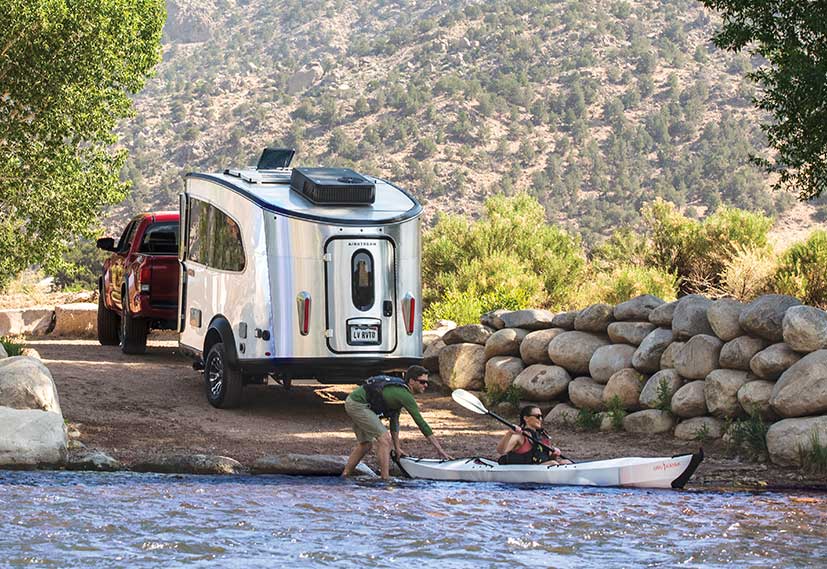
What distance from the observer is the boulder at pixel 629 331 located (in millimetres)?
15383

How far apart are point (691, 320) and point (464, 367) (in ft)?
12.1

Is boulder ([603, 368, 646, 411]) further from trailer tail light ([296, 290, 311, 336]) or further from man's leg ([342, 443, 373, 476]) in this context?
man's leg ([342, 443, 373, 476])

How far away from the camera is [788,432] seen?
41.0 feet

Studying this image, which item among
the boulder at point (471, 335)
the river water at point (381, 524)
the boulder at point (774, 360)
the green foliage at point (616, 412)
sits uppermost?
the boulder at point (471, 335)

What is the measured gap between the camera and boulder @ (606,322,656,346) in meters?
15.4

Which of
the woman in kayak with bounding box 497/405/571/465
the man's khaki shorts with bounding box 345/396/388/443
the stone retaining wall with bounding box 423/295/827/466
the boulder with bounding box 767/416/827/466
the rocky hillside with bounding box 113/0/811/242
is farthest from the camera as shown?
the rocky hillside with bounding box 113/0/811/242

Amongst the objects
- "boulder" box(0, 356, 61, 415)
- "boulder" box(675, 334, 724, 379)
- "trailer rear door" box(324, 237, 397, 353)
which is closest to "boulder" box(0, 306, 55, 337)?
"boulder" box(0, 356, 61, 415)

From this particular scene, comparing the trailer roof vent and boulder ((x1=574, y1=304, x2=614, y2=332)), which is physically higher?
the trailer roof vent

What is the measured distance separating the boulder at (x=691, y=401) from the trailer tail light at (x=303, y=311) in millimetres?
4134

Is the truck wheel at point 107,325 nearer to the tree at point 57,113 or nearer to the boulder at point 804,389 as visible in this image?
the tree at point 57,113

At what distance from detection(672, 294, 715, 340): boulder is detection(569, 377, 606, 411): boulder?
4.01 ft

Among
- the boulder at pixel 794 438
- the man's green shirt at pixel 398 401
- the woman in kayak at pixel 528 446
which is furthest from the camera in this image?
the boulder at pixel 794 438

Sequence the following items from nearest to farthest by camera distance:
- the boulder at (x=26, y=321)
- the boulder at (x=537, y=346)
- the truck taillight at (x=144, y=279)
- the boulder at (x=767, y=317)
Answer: the boulder at (x=767, y=317) → the boulder at (x=537, y=346) → the truck taillight at (x=144, y=279) → the boulder at (x=26, y=321)

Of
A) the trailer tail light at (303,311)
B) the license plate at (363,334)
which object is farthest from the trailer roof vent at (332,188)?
the license plate at (363,334)
